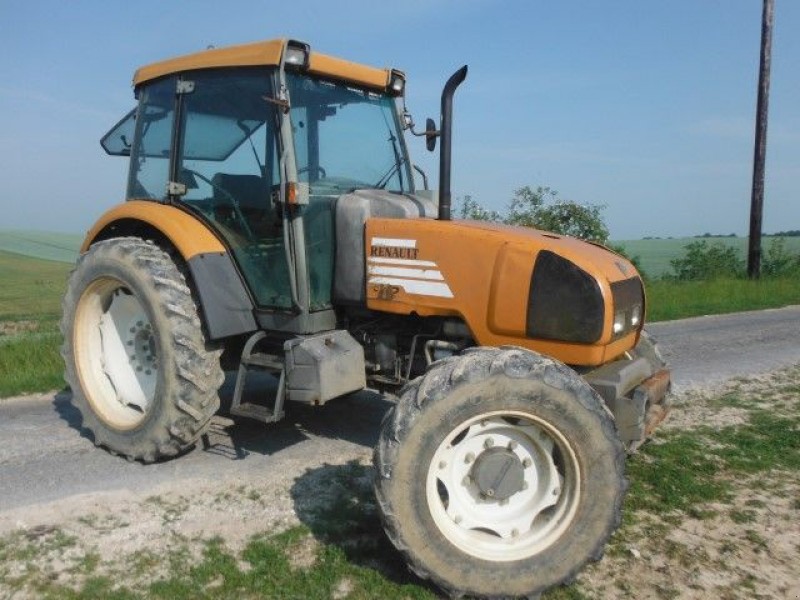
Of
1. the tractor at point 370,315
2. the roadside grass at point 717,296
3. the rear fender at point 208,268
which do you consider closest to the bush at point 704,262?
the roadside grass at point 717,296

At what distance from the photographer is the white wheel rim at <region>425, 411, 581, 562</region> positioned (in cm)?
311

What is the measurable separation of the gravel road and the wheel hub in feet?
4.10

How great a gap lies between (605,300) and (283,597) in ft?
6.82

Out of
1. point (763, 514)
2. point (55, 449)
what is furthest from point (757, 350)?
point (55, 449)

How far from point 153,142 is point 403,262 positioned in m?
2.19

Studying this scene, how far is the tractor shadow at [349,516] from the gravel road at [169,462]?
0.13 meters

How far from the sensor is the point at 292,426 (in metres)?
5.34

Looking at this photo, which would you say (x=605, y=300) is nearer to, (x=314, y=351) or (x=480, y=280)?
(x=480, y=280)

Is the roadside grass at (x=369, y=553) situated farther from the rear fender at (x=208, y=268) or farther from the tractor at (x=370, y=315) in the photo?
the rear fender at (x=208, y=268)

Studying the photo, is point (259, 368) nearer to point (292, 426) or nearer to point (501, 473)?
point (292, 426)

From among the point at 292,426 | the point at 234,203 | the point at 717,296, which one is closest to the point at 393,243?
the point at 234,203

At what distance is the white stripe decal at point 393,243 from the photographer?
4145 millimetres

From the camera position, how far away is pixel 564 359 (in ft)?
12.6

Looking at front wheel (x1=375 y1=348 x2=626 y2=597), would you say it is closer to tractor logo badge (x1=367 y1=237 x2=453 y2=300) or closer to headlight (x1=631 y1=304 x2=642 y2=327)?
tractor logo badge (x1=367 y1=237 x2=453 y2=300)
